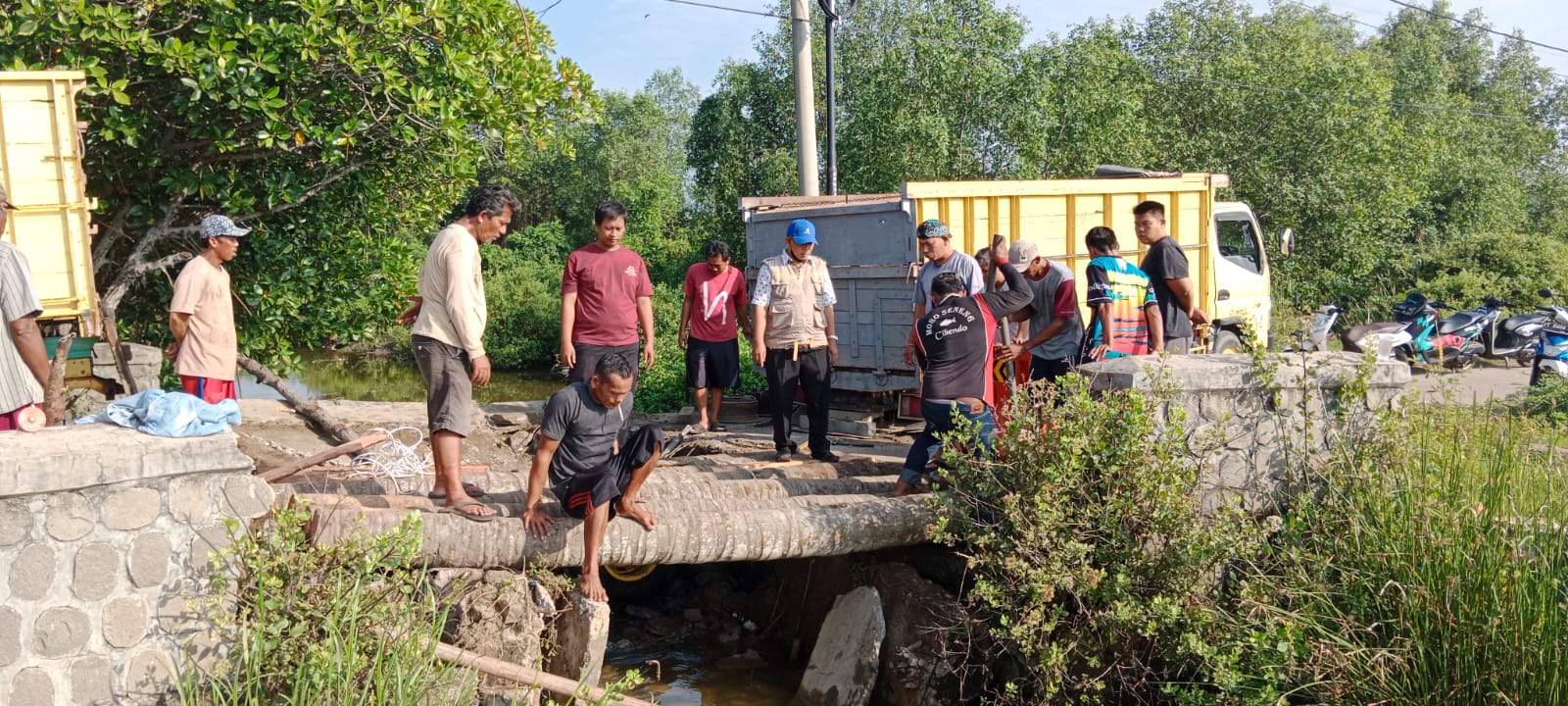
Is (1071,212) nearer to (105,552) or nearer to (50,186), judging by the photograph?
(50,186)

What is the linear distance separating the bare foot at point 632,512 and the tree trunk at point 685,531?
0.03 metres

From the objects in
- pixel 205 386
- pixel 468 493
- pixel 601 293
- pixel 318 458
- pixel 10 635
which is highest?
pixel 601 293

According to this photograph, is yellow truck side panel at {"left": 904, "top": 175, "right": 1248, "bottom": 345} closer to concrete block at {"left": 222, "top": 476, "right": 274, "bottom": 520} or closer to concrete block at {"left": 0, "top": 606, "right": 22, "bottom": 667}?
concrete block at {"left": 222, "top": 476, "right": 274, "bottom": 520}

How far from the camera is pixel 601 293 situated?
6.84 m

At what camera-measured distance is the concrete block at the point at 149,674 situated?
421 centimetres

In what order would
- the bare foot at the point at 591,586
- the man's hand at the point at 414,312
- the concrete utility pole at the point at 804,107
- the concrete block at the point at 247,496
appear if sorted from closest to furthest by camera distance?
the concrete block at the point at 247,496
the bare foot at the point at 591,586
the man's hand at the point at 414,312
the concrete utility pole at the point at 804,107

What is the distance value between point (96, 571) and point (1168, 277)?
555cm

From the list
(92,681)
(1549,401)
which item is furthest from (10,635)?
(1549,401)

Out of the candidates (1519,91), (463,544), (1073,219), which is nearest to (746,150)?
(1073,219)

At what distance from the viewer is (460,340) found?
217 inches

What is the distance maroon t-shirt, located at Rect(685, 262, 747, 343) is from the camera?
8.61m

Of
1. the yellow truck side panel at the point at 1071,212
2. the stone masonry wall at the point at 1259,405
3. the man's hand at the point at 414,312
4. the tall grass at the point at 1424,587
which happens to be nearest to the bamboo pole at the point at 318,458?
the man's hand at the point at 414,312

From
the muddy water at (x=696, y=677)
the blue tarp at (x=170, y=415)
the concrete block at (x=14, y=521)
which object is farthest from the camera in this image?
the muddy water at (x=696, y=677)

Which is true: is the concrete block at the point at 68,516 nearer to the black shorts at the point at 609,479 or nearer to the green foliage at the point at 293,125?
the black shorts at the point at 609,479
